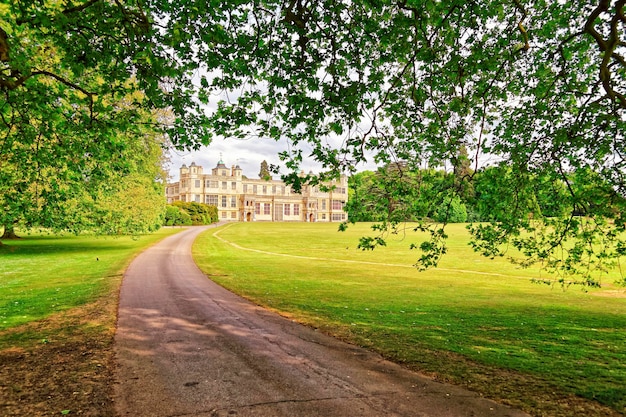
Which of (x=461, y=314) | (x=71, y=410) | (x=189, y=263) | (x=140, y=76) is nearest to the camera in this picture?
(x=71, y=410)

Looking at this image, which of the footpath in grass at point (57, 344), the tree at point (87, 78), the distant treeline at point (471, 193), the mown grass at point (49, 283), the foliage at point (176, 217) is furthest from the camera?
the foliage at point (176, 217)

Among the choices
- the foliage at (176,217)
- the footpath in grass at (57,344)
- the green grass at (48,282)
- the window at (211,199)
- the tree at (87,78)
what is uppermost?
the window at (211,199)

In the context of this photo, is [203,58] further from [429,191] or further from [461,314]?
[461,314]

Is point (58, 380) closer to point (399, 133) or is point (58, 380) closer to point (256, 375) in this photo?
point (256, 375)

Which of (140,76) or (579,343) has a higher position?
(140,76)

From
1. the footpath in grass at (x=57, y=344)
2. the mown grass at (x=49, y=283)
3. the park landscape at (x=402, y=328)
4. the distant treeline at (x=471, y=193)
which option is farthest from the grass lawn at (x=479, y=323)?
the mown grass at (x=49, y=283)

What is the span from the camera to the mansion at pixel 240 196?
10356cm

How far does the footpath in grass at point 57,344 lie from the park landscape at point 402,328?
0.03m

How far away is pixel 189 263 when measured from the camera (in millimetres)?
20859

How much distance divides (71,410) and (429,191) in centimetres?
776

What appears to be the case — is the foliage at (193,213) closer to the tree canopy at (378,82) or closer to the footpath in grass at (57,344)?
the footpath in grass at (57,344)

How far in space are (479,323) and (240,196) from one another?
331 feet

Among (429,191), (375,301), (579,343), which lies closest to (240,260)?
(375,301)

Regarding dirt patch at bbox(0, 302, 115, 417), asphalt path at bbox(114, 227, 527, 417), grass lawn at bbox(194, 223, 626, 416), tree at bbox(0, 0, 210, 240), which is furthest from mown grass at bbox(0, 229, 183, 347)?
grass lawn at bbox(194, 223, 626, 416)
